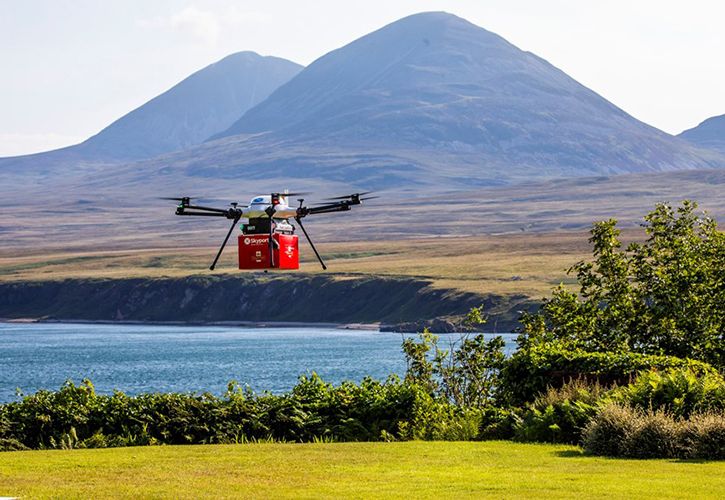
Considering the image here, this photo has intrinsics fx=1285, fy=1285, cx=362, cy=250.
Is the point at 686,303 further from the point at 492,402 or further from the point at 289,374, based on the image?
→ the point at 289,374

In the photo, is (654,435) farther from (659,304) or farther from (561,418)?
(659,304)

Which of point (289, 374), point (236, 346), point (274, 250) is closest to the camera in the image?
point (274, 250)

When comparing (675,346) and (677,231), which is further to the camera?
(677,231)

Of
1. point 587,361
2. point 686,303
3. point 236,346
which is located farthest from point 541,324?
point 236,346

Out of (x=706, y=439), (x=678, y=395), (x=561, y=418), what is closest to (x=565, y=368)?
(x=561, y=418)

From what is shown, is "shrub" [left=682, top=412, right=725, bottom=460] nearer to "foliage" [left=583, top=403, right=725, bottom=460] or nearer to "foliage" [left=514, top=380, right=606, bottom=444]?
"foliage" [left=583, top=403, right=725, bottom=460]

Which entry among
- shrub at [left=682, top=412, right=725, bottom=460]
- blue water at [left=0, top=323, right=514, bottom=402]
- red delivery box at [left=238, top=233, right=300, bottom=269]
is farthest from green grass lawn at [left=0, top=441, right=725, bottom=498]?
blue water at [left=0, top=323, right=514, bottom=402]

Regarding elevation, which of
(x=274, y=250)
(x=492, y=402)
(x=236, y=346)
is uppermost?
(x=274, y=250)
